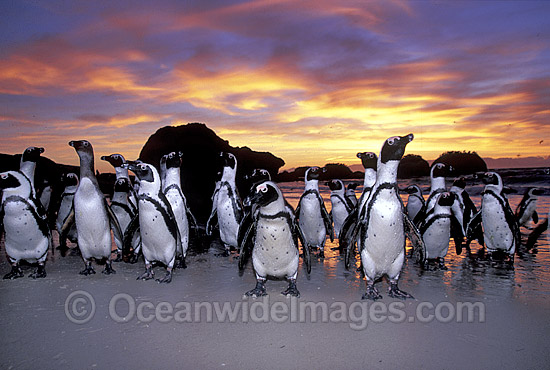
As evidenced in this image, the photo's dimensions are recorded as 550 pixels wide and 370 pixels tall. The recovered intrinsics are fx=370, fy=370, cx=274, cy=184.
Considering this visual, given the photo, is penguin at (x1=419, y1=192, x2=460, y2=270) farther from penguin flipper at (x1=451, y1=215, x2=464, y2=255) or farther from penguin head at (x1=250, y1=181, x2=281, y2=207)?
penguin head at (x1=250, y1=181, x2=281, y2=207)

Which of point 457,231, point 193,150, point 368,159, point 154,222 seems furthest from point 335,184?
point 193,150

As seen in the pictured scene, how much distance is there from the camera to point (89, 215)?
4.59 meters

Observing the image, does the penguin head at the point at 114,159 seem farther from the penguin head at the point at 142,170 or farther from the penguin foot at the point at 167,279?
the penguin foot at the point at 167,279

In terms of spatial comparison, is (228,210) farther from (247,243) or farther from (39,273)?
(39,273)

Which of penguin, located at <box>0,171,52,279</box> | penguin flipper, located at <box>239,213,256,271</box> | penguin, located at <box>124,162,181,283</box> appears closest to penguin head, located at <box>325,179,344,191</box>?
penguin flipper, located at <box>239,213,256,271</box>

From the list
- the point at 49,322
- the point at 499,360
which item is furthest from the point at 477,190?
the point at 49,322

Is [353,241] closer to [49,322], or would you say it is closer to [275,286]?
[275,286]

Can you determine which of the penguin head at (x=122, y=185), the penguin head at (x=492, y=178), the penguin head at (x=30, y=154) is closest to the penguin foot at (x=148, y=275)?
the penguin head at (x=122, y=185)

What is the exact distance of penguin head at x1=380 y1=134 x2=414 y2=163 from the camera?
3658 millimetres

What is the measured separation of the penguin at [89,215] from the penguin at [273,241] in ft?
6.28

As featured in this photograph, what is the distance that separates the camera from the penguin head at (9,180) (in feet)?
14.8

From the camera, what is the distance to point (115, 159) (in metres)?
5.75

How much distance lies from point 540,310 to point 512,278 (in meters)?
1.17

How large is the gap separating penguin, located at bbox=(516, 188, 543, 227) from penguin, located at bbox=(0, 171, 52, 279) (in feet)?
28.7
